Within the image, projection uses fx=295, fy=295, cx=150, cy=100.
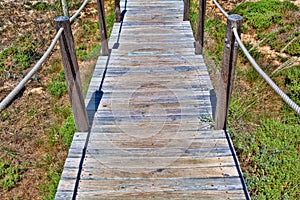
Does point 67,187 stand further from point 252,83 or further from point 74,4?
point 74,4

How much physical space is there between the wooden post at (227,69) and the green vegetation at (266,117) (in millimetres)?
424

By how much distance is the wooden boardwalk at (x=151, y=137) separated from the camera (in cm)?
261

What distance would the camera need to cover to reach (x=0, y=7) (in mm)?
8156

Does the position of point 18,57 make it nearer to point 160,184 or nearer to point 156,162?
point 156,162

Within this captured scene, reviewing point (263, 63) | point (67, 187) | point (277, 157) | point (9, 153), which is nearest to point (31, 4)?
point (9, 153)

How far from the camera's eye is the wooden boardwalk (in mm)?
2607

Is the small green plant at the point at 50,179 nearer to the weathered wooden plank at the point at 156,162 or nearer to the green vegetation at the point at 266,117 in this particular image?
the weathered wooden plank at the point at 156,162

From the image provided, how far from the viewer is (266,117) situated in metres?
3.91

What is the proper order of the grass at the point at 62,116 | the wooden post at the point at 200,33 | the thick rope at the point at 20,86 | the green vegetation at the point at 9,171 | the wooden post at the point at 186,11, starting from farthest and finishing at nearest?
the wooden post at the point at 186,11, the wooden post at the point at 200,33, the green vegetation at the point at 9,171, the grass at the point at 62,116, the thick rope at the point at 20,86

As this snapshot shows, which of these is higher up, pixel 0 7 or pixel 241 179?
pixel 0 7

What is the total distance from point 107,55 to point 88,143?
2.01m

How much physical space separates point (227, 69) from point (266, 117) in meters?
1.48

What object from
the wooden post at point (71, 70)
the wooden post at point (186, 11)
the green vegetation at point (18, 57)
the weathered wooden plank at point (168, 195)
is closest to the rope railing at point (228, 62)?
the weathered wooden plank at point (168, 195)

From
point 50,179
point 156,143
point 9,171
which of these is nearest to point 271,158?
point 156,143
